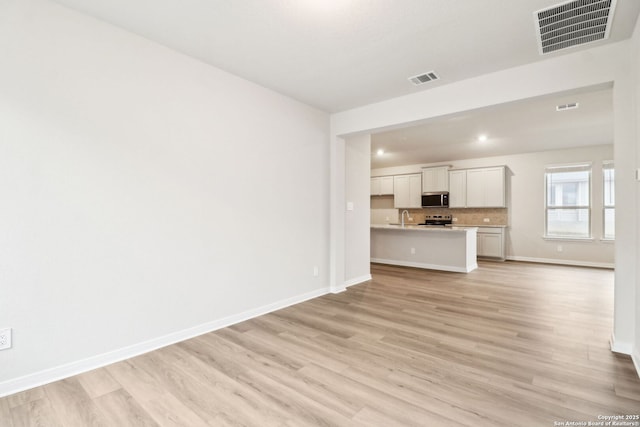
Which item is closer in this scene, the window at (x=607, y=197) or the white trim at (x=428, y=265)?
the white trim at (x=428, y=265)

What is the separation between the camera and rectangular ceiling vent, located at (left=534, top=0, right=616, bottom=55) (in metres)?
2.17

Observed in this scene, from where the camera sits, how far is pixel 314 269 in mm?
4293

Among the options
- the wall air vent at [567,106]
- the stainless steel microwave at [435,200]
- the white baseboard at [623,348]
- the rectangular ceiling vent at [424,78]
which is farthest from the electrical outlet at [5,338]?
the stainless steel microwave at [435,200]

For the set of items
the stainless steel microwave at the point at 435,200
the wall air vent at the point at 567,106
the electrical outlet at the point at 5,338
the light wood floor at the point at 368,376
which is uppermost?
the wall air vent at the point at 567,106

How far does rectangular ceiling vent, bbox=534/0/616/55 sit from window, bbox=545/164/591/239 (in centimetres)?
552

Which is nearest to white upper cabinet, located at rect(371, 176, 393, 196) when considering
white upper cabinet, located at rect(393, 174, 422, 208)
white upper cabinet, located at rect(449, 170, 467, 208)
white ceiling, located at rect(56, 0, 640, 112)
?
white upper cabinet, located at rect(393, 174, 422, 208)

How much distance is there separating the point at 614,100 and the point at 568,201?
5.38m

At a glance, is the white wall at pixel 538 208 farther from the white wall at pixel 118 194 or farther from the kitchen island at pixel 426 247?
the white wall at pixel 118 194

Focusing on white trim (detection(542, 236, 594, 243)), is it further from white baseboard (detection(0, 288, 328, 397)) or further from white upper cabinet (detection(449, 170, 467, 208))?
white baseboard (detection(0, 288, 328, 397))

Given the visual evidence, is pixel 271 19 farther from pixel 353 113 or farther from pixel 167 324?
pixel 167 324

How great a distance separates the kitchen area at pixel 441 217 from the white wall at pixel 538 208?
29cm

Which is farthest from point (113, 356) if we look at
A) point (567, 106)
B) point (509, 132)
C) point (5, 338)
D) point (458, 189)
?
point (458, 189)

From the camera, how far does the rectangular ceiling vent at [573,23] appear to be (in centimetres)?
217

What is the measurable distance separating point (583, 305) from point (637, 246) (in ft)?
6.18
